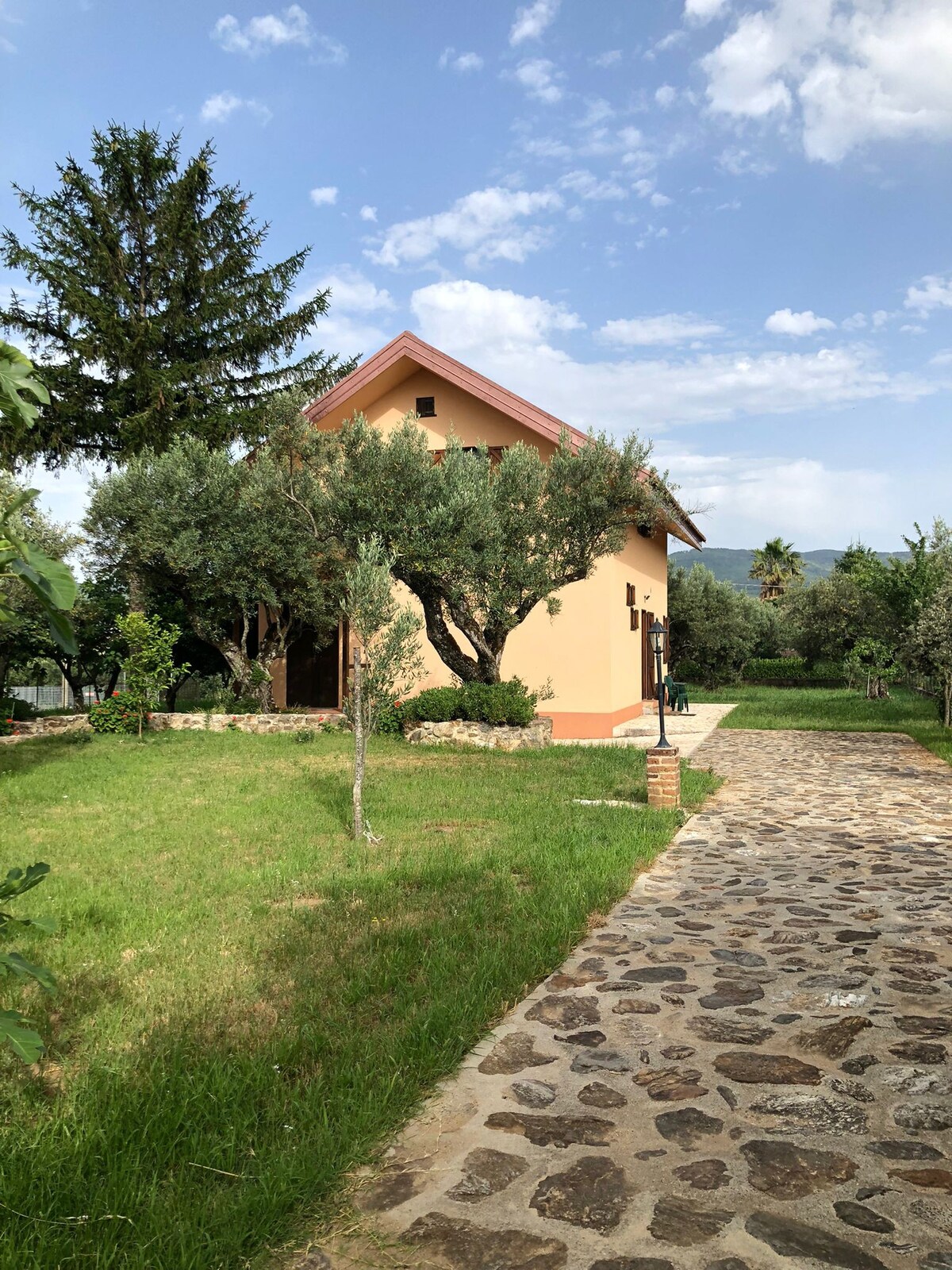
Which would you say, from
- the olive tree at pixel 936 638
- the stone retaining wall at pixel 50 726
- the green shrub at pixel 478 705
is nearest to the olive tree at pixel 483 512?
the green shrub at pixel 478 705

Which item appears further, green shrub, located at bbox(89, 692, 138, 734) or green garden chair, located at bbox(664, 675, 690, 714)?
green garden chair, located at bbox(664, 675, 690, 714)

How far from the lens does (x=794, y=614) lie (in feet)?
101

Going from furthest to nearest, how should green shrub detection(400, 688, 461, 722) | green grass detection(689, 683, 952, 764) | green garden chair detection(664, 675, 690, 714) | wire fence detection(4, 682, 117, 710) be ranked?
wire fence detection(4, 682, 117, 710)
green garden chair detection(664, 675, 690, 714)
green grass detection(689, 683, 952, 764)
green shrub detection(400, 688, 461, 722)

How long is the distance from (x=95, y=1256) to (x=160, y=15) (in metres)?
11.6

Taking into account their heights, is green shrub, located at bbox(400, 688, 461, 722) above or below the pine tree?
below

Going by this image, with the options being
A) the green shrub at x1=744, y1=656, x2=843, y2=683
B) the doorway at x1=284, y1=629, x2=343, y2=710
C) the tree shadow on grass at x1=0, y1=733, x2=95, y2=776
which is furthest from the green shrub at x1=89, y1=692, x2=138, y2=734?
the green shrub at x1=744, y1=656, x2=843, y2=683

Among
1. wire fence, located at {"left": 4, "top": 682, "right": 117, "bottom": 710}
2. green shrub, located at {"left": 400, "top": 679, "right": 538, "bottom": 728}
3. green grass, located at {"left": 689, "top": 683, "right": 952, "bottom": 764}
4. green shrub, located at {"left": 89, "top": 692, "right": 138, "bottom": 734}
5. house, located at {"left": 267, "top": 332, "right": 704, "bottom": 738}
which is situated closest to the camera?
green shrub, located at {"left": 400, "top": 679, "right": 538, "bottom": 728}

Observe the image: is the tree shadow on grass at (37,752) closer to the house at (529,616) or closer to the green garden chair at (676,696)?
the house at (529,616)

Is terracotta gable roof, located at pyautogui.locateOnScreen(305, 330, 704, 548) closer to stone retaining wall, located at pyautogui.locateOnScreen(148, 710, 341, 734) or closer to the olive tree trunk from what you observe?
stone retaining wall, located at pyautogui.locateOnScreen(148, 710, 341, 734)

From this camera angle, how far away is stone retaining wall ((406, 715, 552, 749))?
1366cm

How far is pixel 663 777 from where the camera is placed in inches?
341

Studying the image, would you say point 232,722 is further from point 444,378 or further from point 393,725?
point 444,378

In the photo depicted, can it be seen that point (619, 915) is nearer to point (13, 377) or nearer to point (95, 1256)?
point (95, 1256)

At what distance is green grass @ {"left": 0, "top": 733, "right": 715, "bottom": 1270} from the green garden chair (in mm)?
11170
